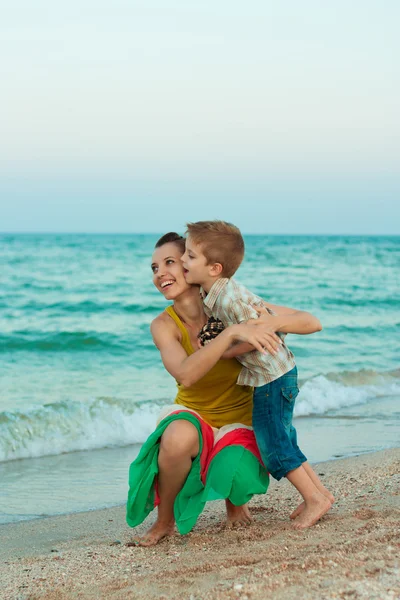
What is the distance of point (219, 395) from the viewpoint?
12.7 ft

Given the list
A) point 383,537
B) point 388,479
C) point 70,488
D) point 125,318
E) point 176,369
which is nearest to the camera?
point 383,537

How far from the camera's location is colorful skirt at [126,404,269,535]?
11.9 ft

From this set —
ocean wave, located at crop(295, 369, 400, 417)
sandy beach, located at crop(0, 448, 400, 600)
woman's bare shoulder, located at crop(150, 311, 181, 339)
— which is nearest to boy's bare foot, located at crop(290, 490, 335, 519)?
sandy beach, located at crop(0, 448, 400, 600)

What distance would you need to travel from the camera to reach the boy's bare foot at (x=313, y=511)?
12.0 feet

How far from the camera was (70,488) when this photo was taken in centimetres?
534

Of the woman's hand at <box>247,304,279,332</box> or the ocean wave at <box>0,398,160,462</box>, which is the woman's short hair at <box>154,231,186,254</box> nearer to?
the woman's hand at <box>247,304,279,332</box>

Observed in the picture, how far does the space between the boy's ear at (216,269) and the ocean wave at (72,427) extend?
3473mm

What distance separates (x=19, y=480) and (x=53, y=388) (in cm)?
359

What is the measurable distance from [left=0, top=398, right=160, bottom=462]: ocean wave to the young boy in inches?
133

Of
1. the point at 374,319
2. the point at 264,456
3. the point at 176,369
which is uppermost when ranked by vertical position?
the point at 176,369

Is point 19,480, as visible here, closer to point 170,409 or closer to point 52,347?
point 170,409

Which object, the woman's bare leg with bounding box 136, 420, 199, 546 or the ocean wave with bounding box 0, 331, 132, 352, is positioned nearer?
the woman's bare leg with bounding box 136, 420, 199, 546

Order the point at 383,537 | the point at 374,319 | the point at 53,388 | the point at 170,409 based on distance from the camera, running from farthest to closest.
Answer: the point at 374,319 < the point at 53,388 < the point at 170,409 < the point at 383,537

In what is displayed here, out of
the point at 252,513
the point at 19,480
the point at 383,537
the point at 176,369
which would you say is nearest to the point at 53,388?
the point at 19,480
